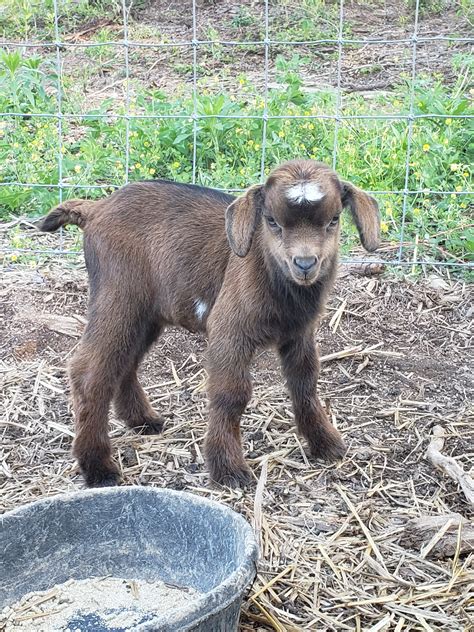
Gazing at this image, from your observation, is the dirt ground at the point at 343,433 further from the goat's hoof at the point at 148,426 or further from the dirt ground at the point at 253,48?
the dirt ground at the point at 253,48

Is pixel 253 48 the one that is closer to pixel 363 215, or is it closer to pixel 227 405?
pixel 363 215

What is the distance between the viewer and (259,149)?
6.94m

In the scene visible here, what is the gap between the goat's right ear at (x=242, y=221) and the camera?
4051 mm

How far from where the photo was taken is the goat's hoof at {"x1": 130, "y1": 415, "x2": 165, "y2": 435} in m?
4.76

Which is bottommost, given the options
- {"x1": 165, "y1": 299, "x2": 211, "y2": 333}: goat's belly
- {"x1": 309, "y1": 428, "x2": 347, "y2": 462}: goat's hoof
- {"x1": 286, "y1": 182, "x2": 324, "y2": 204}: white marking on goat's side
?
{"x1": 309, "y1": 428, "x2": 347, "y2": 462}: goat's hoof

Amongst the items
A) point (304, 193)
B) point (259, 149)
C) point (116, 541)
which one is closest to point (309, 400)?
point (304, 193)

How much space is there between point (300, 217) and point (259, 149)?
317 cm

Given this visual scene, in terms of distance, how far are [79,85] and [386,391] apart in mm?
4962

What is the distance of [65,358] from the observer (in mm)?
5375

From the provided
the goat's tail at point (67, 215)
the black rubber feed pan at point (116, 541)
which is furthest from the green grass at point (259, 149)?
the black rubber feed pan at point (116, 541)

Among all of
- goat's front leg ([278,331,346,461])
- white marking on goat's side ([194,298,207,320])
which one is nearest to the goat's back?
white marking on goat's side ([194,298,207,320])

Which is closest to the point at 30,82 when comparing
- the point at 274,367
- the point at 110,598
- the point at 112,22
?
the point at 112,22

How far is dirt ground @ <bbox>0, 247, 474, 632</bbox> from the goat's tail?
95 cm

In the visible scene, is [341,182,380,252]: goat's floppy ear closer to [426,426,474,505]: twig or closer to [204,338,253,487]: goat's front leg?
[204,338,253,487]: goat's front leg
